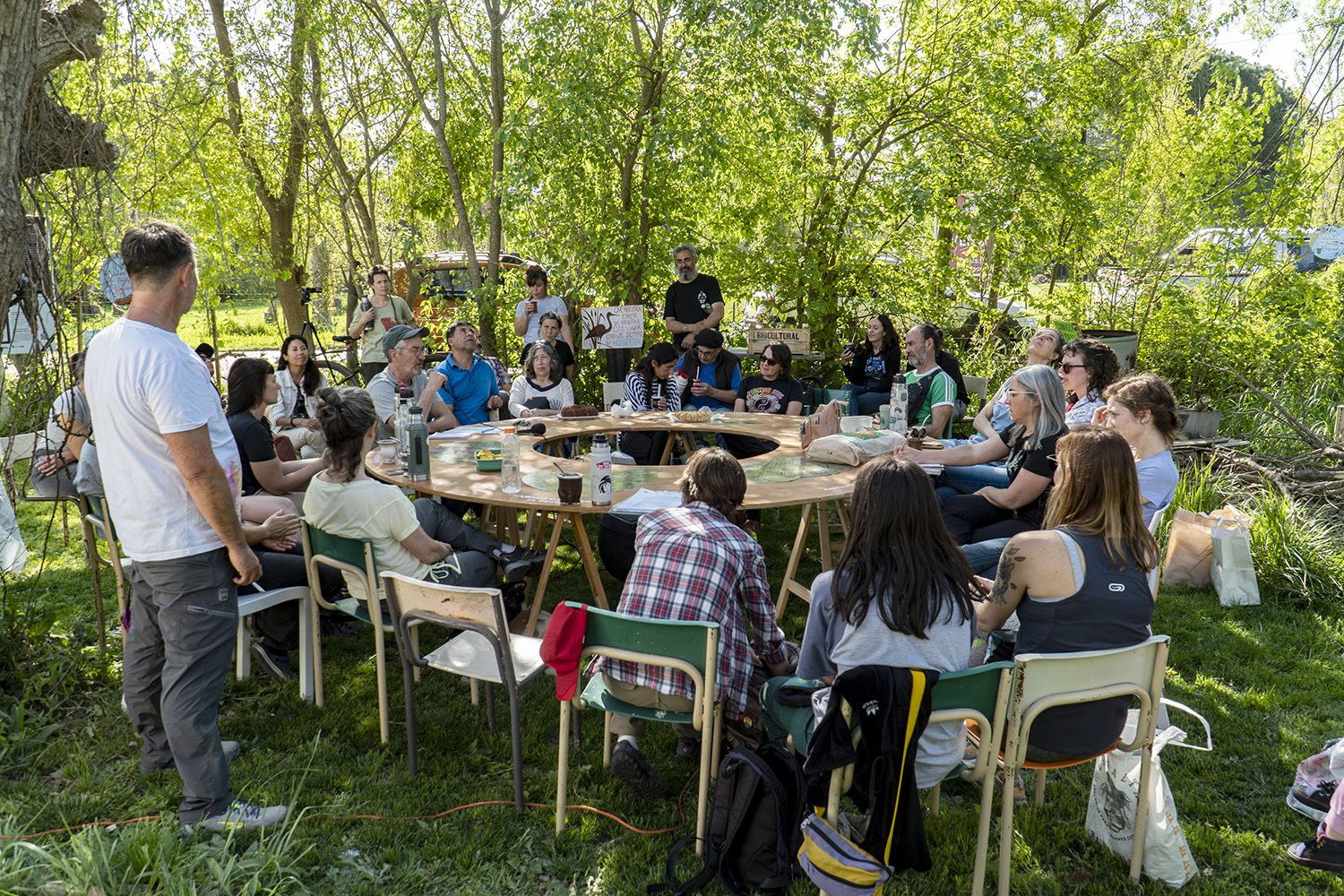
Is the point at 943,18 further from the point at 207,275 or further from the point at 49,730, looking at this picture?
the point at 49,730

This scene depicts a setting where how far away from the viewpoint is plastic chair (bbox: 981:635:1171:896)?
2.33 metres

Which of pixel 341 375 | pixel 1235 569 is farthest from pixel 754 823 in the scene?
pixel 341 375

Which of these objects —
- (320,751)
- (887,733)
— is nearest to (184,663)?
(320,751)

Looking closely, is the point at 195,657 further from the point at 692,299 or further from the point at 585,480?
the point at 692,299

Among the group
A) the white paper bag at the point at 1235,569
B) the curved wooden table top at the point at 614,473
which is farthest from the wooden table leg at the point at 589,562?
the white paper bag at the point at 1235,569

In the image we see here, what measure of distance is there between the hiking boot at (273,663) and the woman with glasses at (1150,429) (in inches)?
148

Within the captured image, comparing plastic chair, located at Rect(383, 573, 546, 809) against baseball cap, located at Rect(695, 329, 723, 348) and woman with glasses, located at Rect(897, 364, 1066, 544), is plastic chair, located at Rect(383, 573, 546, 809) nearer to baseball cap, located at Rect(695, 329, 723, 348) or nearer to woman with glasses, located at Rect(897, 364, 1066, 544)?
woman with glasses, located at Rect(897, 364, 1066, 544)

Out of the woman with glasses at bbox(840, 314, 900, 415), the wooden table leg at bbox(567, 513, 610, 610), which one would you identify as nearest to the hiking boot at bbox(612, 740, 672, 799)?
the wooden table leg at bbox(567, 513, 610, 610)

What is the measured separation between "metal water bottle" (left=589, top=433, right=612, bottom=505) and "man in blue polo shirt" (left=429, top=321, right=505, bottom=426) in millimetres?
2414

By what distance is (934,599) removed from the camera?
240 centimetres

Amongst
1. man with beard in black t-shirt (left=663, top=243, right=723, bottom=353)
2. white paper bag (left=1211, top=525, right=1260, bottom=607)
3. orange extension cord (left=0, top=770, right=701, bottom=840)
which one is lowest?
orange extension cord (left=0, top=770, right=701, bottom=840)

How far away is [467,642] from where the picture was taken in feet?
10.7

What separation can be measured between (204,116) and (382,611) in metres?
7.53

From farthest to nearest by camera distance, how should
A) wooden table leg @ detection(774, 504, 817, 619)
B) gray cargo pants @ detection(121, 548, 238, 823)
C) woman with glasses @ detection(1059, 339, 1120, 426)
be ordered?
woman with glasses @ detection(1059, 339, 1120, 426)
wooden table leg @ detection(774, 504, 817, 619)
gray cargo pants @ detection(121, 548, 238, 823)
